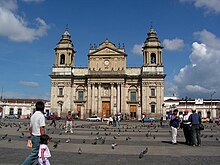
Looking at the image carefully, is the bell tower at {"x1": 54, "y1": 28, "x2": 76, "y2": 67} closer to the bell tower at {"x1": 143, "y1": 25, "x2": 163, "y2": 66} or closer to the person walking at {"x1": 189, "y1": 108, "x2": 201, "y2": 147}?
the bell tower at {"x1": 143, "y1": 25, "x2": 163, "y2": 66}

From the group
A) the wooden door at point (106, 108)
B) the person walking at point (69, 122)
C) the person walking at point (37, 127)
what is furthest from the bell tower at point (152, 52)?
the person walking at point (37, 127)

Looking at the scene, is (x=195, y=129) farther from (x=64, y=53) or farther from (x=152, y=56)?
(x=64, y=53)

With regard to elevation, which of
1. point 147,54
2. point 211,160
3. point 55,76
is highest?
point 147,54

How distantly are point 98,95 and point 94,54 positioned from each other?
9.21m

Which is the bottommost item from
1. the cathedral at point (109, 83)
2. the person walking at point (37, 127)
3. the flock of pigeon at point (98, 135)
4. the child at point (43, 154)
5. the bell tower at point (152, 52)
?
the flock of pigeon at point (98, 135)

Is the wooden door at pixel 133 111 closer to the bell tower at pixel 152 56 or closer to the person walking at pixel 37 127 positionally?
the bell tower at pixel 152 56

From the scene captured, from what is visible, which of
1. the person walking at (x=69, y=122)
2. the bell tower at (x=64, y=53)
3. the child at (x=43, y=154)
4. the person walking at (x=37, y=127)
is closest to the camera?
the child at (x=43, y=154)

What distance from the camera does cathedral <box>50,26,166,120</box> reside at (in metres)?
57.2

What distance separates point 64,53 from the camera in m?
60.8

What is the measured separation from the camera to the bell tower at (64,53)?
198 ft

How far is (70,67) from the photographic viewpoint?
60.3 metres

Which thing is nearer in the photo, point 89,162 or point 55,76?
point 89,162

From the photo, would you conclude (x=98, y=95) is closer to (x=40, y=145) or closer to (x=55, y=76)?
(x=55, y=76)

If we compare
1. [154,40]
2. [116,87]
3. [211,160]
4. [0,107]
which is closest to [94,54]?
[116,87]
